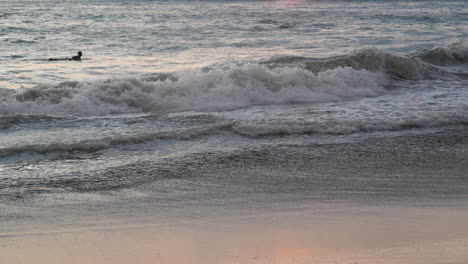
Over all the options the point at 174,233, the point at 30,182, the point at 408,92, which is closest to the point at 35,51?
the point at 408,92

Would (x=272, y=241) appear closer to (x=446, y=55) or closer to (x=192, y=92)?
(x=192, y=92)

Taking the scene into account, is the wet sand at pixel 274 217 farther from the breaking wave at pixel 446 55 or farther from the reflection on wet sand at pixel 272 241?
the breaking wave at pixel 446 55

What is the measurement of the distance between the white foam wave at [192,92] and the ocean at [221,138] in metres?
0.02

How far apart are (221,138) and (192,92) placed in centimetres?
268

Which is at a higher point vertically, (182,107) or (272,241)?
(272,241)

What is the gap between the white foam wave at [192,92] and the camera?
8.29 metres

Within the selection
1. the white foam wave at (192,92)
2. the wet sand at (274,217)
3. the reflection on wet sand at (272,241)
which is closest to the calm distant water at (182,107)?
the white foam wave at (192,92)

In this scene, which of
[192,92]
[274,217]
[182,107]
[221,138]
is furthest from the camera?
[192,92]

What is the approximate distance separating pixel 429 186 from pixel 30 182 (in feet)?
11.8

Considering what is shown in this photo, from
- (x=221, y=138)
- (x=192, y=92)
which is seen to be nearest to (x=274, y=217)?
(x=221, y=138)

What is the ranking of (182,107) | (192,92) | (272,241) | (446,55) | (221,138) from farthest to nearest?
(446,55), (192,92), (182,107), (221,138), (272,241)

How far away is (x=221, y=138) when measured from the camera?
655 cm

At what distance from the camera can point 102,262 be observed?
10.6 ft

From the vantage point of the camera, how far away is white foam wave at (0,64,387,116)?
8.29 metres
